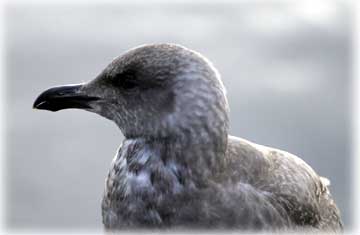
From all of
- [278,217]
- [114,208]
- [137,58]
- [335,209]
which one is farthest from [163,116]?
[335,209]

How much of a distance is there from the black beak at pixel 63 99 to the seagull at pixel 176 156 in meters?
0.16

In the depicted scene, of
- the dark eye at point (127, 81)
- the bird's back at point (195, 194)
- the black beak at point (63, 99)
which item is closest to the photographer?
the bird's back at point (195, 194)

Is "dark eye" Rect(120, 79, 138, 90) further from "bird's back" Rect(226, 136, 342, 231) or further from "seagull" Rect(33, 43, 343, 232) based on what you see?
"bird's back" Rect(226, 136, 342, 231)

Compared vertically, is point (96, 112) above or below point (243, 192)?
above

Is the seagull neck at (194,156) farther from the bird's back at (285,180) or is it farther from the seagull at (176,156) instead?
the bird's back at (285,180)

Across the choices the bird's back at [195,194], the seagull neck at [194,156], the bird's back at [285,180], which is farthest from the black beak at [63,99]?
the bird's back at [285,180]

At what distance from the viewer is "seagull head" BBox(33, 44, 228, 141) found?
9.04ft

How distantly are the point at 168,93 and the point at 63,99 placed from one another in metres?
0.59

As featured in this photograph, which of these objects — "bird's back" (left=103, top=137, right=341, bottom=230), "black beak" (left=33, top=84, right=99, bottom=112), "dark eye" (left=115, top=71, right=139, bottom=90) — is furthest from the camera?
"black beak" (left=33, top=84, right=99, bottom=112)

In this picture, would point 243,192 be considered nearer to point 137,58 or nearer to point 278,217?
point 278,217

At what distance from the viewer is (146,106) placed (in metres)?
2.84

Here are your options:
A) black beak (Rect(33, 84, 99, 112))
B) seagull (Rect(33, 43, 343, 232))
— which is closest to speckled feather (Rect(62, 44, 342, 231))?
seagull (Rect(33, 43, 343, 232))

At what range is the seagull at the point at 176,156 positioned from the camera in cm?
275

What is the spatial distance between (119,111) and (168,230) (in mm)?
602
